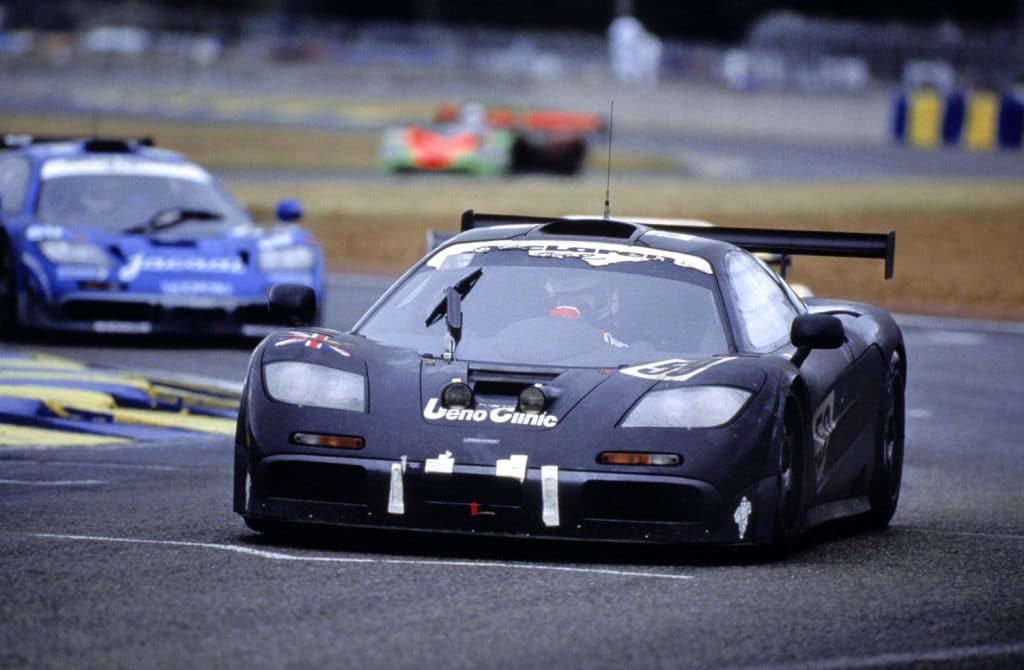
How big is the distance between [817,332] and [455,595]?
195 cm

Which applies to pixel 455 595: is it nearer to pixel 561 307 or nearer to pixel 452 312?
pixel 452 312

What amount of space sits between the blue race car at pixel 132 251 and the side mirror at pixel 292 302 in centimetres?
593

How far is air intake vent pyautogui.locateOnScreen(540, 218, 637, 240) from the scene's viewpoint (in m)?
8.20

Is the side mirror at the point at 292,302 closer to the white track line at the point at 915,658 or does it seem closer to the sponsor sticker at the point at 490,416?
the sponsor sticker at the point at 490,416

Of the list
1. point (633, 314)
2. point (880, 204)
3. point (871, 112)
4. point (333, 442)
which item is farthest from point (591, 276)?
point (871, 112)

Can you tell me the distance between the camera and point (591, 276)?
7871 millimetres

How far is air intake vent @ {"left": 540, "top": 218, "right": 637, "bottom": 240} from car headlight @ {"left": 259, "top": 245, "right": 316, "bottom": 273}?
22.8 ft

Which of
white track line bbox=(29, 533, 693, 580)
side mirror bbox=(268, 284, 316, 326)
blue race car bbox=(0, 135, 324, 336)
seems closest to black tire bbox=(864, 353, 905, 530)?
white track line bbox=(29, 533, 693, 580)

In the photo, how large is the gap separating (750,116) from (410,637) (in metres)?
58.5

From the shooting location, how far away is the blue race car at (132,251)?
1459 cm

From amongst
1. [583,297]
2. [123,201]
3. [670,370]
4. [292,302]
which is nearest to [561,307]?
[583,297]

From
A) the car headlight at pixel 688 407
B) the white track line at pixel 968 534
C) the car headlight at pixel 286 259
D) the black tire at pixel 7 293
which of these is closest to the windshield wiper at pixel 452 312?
the car headlight at pixel 688 407

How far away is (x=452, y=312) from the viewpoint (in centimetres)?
757

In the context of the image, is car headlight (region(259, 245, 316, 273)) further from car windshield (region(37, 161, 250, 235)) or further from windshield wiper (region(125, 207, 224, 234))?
windshield wiper (region(125, 207, 224, 234))
